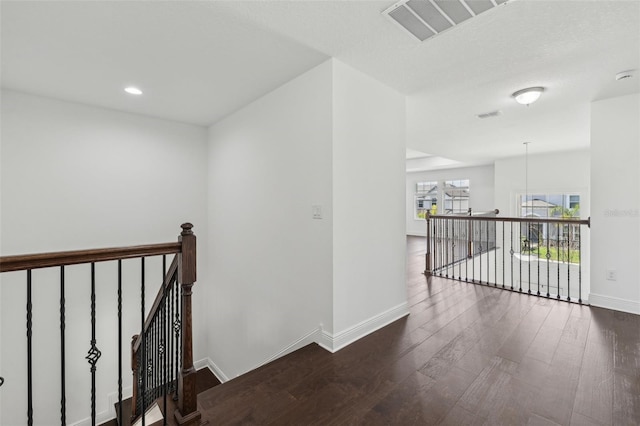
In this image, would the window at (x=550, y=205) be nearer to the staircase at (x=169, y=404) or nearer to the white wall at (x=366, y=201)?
the white wall at (x=366, y=201)

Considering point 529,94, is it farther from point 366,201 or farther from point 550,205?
point 550,205

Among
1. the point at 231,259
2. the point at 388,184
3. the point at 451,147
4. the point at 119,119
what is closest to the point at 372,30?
the point at 388,184

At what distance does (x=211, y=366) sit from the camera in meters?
4.54

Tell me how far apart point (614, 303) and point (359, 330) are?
302 centimetres

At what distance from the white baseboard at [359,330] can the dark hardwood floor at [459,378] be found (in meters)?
0.07

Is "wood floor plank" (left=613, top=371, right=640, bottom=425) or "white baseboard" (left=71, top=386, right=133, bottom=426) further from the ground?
"wood floor plank" (left=613, top=371, right=640, bottom=425)

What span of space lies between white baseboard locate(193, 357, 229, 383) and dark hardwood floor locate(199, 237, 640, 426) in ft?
8.15

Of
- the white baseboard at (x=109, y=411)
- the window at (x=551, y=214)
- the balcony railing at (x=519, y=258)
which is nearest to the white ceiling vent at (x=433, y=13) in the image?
the balcony railing at (x=519, y=258)

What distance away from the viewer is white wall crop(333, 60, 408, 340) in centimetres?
251

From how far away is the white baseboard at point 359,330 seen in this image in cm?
247

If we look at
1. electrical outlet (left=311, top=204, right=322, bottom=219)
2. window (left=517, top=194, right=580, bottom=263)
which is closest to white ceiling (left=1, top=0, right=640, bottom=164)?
electrical outlet (left=311, top=204, right=322, bottom=219)

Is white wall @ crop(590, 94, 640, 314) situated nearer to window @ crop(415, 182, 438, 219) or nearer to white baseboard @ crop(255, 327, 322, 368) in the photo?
white baseboard @ crop(255, 327, 322, 368)

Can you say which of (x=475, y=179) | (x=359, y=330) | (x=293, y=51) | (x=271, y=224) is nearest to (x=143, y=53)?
(x=293, y=51)

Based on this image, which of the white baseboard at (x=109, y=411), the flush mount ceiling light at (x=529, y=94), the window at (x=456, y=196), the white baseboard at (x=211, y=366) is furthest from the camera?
the window at (x=456, y=196)
